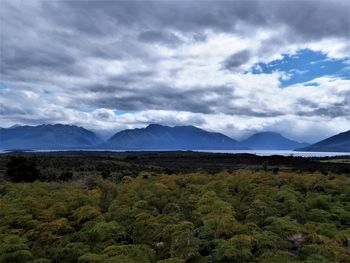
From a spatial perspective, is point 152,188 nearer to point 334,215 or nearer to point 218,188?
point 218,188

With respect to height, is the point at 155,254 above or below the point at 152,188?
below

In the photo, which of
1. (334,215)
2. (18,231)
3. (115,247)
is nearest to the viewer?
(115,247)

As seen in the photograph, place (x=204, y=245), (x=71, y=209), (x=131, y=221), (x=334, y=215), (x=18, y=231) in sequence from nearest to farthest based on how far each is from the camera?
(x=204, y=245) < (x=18, y=231) < (x=131, y=221) < (x=334, y=215) < (x=71, y=209)

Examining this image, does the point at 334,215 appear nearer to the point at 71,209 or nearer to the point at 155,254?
the point at 155,254

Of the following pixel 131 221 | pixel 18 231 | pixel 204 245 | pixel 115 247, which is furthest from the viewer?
pixel 131 221

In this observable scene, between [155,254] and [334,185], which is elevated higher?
[334,185]

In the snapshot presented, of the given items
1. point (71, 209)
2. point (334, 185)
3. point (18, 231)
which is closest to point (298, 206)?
point (334, 185)

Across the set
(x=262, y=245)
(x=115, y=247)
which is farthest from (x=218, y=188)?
(x=115, y=247)

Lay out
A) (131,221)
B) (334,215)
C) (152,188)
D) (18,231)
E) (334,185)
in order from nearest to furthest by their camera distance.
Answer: (18,231) → (131,221) → (334,215) → (152,188) → (334,185)

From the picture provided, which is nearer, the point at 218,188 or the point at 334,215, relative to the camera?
the point at 334,215
